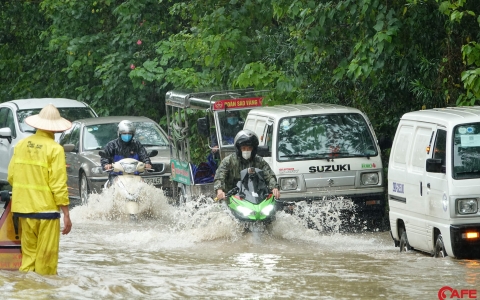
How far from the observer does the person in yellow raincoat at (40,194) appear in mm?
10562

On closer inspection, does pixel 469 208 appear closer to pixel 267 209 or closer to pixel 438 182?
pixel 438 182

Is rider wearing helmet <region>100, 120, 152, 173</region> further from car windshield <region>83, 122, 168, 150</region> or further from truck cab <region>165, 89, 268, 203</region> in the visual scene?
car windshield <region>83, 122, 168, 150</region>

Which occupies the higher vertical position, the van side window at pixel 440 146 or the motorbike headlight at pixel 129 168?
the van side window at pixel 440 146

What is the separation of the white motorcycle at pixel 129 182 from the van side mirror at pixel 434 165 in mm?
7276

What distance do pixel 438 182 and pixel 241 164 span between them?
11.0 ft

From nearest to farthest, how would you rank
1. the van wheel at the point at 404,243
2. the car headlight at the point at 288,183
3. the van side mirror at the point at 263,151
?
the van wheel at the point at 404,243, the van side mirror at the point at 263,151, the car headlight at the point at 288,183

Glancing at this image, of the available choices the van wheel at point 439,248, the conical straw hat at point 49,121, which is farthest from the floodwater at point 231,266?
the conical straw hat at point 49,121

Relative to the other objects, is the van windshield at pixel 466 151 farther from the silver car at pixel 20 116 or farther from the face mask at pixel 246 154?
the silver car at pixel 20 116

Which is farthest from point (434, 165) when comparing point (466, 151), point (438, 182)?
point (466, 151)

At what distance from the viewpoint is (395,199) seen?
13.7 m

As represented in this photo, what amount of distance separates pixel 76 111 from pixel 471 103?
1187 centimetres

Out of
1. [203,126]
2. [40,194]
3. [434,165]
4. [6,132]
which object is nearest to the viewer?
[40,194]

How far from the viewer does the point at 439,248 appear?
12.6 metres

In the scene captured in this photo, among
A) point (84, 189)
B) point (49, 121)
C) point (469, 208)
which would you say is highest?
point (49, 121)
